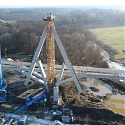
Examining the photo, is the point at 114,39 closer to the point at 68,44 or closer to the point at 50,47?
the point at 68,44

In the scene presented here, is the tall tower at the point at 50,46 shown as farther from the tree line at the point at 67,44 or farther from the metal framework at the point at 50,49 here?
the tree line at the point at 67,44

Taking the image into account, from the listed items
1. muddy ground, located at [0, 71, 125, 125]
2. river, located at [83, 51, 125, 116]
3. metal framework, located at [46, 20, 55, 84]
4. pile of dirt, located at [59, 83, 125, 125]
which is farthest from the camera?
river, located at [83, 51, 125, 116]

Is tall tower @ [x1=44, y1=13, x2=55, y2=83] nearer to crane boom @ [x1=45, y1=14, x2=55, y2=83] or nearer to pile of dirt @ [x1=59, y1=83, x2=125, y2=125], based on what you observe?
crane boom @ [x1=45, y1=14, x2=55, y2=83]

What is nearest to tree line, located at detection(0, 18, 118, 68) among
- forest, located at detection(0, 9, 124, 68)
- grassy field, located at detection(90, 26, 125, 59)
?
forest, located at detection(0, 9, 124, 68)

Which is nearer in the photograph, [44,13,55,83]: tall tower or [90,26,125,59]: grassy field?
[44,13,55,83]: tall tower

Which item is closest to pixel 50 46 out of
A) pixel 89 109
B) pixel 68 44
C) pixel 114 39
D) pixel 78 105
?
pixel 78 105

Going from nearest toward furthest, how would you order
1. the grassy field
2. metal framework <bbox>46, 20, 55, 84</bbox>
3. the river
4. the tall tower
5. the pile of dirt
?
the pile of dirt → the tall tower → metal framework <bbox>46, 20, 55, 84</bbox> → the river → the grassy field

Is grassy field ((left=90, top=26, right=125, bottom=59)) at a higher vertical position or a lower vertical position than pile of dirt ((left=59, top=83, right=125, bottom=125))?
higher

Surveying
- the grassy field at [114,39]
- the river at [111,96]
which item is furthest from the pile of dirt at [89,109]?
the grassy field at [114,39]
